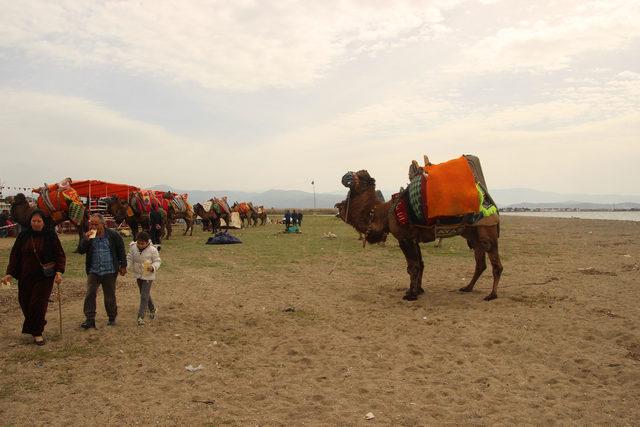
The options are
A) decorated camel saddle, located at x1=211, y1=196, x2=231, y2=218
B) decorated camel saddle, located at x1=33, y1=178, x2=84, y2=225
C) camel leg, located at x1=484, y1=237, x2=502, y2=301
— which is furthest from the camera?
decorated camel saddle, located at x1=211, y1=196, x2=231, y2=218

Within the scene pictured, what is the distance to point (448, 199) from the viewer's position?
27.0ft

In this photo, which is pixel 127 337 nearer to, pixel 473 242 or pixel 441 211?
pixel 441 211

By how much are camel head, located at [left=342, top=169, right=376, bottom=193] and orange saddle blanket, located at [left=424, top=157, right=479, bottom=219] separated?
140 cm

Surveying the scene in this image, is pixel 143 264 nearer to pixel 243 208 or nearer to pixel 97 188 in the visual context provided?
pixel 97 188

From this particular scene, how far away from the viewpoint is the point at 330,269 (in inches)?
518

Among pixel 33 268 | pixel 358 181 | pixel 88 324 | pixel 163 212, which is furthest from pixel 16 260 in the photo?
pixel 163 212

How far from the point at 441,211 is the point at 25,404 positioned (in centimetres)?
654

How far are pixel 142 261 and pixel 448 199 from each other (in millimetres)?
5232

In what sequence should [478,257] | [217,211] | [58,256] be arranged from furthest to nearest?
[217,211], [478,257], [58,256]

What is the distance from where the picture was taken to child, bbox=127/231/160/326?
7.16m

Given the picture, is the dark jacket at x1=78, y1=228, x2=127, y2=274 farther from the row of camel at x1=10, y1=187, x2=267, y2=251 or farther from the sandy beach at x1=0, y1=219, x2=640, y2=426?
the sandy beach at x1=0, y1=219, x2=640, y2=426

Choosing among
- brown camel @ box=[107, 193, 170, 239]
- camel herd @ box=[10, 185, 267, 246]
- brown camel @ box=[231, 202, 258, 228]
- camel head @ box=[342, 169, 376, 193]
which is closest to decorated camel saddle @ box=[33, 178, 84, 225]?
camel herd @ box=[10, 185, 267, 246]

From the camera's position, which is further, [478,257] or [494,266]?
[478,257]

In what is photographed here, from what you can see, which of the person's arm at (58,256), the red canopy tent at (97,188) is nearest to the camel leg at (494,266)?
the person's arm at (58,256)
